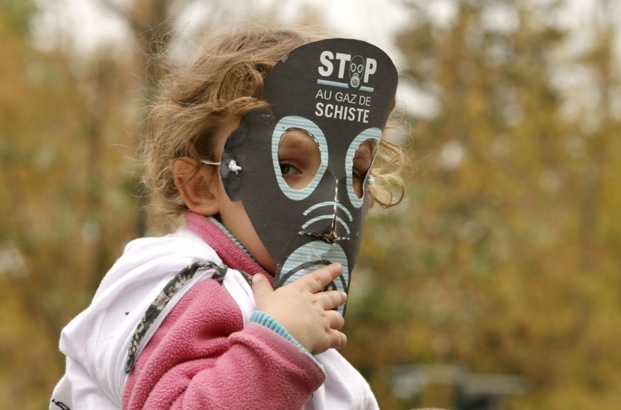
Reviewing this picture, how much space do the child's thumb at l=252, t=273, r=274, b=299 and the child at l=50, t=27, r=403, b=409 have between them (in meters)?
0.01

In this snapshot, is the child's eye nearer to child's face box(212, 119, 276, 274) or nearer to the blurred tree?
child's face box(212, 119, 276, 274)

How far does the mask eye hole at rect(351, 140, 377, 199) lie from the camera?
2.29 metres

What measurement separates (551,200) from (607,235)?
1013 mm

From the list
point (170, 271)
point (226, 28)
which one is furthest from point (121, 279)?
point (226, 28)

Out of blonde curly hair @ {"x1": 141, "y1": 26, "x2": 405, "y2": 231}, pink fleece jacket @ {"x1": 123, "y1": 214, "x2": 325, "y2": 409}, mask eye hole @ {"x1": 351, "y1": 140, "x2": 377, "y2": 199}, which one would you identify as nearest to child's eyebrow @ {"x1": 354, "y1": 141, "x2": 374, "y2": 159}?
mask eye hole @ {"x1": 351, "y1": 140, "x2": 377, "y2": 199}

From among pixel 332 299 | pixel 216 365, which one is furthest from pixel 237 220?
pixel 216 365

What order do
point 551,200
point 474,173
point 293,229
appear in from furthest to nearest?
point 551,200 < point 474,173 < point 293,229

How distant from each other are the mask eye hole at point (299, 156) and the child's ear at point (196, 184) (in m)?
0.21

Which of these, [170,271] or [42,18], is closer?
[170,271]

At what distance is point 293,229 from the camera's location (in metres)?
2.17

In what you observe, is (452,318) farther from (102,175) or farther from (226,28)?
(226,28)

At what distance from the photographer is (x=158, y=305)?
79.7 inches

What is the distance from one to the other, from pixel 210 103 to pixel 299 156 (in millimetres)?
261

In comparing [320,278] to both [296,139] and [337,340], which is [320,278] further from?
[296,139]
